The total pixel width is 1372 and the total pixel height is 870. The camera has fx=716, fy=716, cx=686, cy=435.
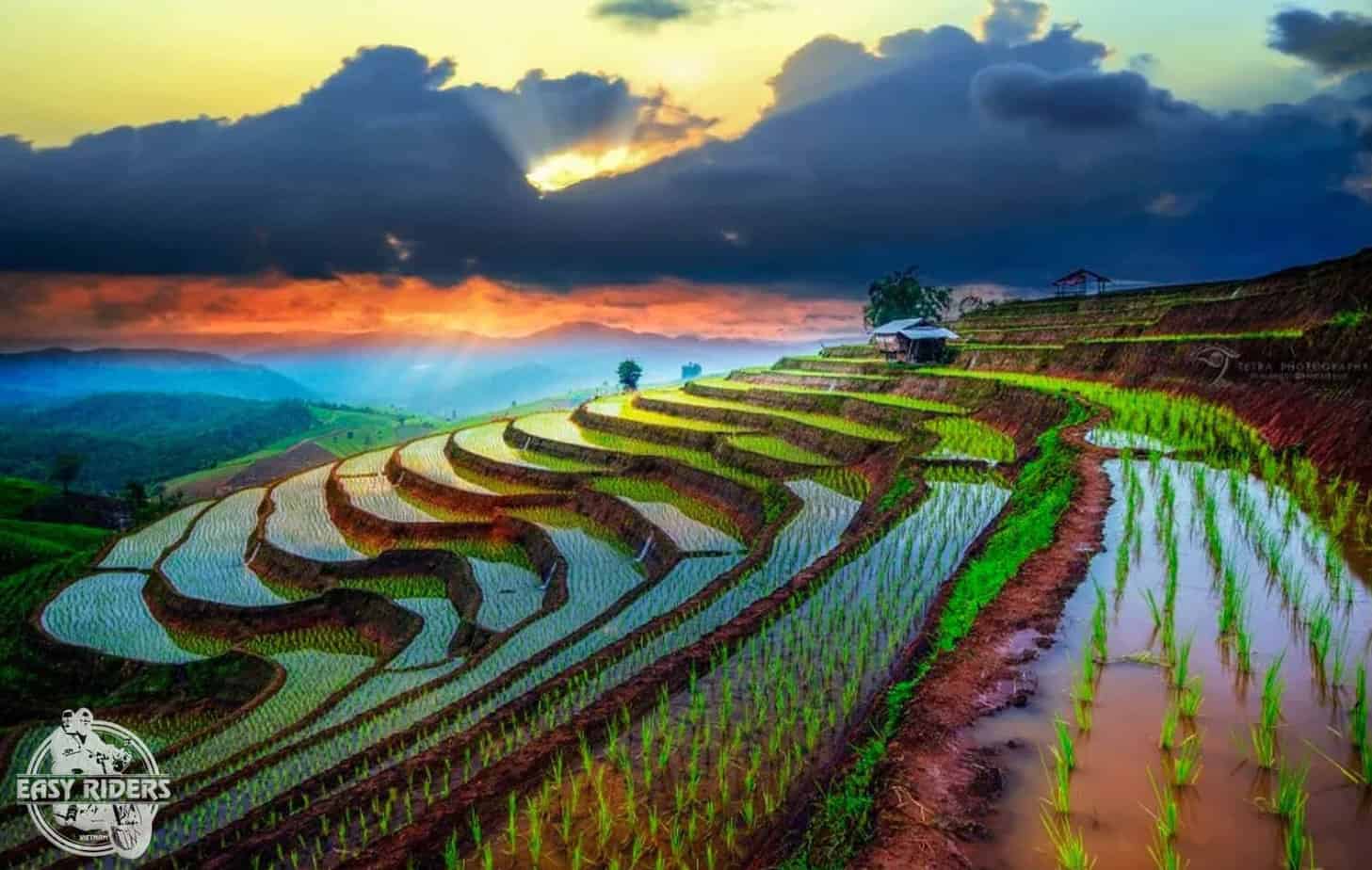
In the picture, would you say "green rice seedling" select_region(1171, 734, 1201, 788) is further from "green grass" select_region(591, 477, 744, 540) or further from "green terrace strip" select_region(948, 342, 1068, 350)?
"green terrace strip" select_region(948, 342, 1068, 350)

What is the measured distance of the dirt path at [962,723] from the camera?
3234mm

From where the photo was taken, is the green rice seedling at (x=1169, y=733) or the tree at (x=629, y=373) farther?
the tree at (x=629, y=373)

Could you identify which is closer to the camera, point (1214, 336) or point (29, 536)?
point (1214, 336)

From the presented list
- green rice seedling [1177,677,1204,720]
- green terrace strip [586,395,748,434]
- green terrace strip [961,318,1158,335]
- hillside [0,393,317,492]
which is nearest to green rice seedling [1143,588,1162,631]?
green rice seedling [1177,677,1204,720]

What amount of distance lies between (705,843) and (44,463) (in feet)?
391

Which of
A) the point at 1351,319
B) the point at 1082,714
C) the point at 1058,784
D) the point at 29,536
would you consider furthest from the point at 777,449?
the point at 29,536

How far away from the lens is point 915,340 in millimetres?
27656

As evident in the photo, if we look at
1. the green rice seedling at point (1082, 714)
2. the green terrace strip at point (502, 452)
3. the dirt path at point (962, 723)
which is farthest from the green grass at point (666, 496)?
the green rice seedling at point (1082, 714)

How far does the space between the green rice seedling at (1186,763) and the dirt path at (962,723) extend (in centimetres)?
79

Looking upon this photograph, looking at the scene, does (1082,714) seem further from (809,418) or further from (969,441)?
(809,418)

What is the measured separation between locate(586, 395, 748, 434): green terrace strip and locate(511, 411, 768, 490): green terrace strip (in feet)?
3.82

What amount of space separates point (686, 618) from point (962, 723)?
4.11m

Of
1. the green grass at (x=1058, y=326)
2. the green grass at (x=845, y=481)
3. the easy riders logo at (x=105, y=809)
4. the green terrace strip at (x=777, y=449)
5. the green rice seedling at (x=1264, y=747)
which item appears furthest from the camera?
the green grass at (x=1058, y=326)

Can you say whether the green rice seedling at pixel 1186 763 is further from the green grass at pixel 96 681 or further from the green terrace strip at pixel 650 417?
the green terrace strip at pixel 650 417
